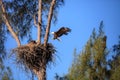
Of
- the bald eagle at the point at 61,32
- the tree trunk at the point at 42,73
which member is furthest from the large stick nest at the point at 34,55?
the bald eagle at the point at 61,32

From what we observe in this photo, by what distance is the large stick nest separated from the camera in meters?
13.9

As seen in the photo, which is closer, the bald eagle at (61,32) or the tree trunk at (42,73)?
the bald eagle at (61,32)

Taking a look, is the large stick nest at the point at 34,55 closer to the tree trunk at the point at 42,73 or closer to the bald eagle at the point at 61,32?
the tree trunk at the point at 42,73

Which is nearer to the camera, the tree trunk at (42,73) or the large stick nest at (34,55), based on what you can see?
the large stick nest at (34,55)

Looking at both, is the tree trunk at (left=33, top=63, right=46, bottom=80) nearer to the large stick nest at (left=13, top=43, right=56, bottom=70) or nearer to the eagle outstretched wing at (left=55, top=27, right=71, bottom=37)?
the large stick nest at (left=13, top=43, right=56, bottom=70)

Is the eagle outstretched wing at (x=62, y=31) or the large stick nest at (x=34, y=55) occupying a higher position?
the eagle outstretched wing at (x=62, y=31)

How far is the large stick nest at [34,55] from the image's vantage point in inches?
549

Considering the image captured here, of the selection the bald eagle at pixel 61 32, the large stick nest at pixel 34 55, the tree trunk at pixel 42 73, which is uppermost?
the bald eagle at pixel 61 32

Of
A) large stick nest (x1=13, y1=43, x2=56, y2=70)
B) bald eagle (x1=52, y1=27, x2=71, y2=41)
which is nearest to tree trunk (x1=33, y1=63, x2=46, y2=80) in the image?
large stick nest (x1=13, y1=43, x2=56, y2=70)

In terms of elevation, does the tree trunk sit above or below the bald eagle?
below

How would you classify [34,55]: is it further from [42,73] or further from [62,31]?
[62,31]

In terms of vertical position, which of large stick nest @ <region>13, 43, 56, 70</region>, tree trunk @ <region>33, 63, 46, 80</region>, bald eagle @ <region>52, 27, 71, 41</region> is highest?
bald eagle @ <region>52, 27, 71, 41</region>

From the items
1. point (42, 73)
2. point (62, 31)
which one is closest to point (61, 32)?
point (62, 31)

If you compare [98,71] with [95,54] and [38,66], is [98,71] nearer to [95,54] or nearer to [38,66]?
[95,54]
